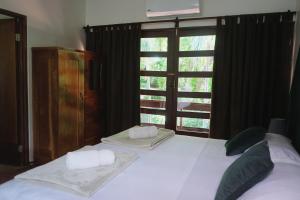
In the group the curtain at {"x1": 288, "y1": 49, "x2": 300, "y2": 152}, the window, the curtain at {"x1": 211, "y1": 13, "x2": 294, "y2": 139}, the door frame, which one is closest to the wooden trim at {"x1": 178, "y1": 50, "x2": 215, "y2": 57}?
the window

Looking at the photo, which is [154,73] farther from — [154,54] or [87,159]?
[87,159]

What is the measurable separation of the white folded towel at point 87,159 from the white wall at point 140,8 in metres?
2.73

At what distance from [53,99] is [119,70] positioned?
1245mm

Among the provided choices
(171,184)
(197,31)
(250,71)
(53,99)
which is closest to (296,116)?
(250,71)

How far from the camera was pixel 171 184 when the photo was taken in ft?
4.73

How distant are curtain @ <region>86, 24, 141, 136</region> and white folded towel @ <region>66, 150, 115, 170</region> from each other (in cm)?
224

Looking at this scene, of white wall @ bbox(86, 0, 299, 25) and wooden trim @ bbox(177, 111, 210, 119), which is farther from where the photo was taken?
wooden trim @ bbox(177, 111, 210, 119)

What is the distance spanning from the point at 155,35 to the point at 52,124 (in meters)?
2.08

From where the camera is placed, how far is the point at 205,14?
11.6 ft

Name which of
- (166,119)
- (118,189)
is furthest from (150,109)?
(118,189)

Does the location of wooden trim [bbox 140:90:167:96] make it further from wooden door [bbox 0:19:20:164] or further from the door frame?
wooden door [bbox 0:19:20:164]

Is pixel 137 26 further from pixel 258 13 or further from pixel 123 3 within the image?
pixel 258 13

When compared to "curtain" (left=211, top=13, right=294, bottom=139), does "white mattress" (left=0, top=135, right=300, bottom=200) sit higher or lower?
lower

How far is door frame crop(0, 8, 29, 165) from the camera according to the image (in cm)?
310
